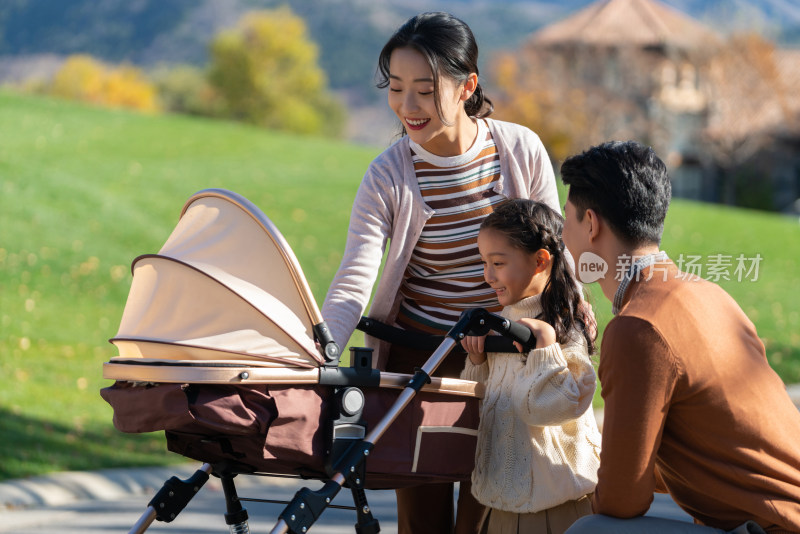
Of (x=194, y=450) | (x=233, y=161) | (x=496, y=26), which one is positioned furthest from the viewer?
(x=496, y=26)

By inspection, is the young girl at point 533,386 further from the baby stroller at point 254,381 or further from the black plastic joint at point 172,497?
the black plastic joint at point 172,497

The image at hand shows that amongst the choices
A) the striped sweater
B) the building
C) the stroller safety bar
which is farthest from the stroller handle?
the building

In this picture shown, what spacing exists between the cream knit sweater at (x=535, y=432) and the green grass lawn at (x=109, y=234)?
388 mm

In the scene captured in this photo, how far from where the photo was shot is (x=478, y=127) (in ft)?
10.9

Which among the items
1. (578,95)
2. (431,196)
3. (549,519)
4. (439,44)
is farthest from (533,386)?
(578,95)

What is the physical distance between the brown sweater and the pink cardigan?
2.90 ft

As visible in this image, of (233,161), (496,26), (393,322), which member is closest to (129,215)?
(233,161)

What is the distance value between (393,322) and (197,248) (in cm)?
86

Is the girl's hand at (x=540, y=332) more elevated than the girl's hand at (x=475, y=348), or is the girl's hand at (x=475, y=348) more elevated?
the girl's hand at (x=540, y=332)

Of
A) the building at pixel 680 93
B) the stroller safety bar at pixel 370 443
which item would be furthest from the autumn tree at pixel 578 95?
the stroller safety bar at pixel 370 443

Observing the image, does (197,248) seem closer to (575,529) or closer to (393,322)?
(393,322)

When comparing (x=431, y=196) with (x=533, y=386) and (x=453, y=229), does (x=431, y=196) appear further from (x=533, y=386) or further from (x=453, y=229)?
(x=533, y=386)

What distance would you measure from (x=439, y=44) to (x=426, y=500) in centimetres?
145

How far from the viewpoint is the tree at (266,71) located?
53.1 m
